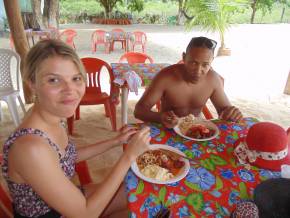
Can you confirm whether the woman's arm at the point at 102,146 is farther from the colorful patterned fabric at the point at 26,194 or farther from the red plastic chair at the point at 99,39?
the red plastic chair at the point at 99,39

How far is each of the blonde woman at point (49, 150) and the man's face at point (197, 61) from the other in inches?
38.2

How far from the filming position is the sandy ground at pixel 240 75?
11.5 feet

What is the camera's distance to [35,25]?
1071 cm

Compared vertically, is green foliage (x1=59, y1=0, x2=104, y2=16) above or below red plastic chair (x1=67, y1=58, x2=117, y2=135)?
above

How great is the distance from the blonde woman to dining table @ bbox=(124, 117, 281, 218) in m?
0.14

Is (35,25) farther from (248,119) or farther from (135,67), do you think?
(248,119)

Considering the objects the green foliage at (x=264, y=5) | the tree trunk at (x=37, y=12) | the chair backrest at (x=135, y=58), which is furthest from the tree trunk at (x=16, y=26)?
the green foliage at (x=264, y=5)

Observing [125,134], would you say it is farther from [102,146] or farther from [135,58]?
[135,58]

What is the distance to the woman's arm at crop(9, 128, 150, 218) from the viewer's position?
912 millimetres

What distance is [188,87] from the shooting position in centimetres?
210

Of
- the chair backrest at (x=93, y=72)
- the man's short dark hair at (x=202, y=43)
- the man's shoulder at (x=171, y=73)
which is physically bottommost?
the chair backrest at (x=93, y=72)

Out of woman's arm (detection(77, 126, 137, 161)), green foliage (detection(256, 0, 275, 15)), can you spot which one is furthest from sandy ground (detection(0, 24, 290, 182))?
green foliage (detection(256, 0, 275, 15))

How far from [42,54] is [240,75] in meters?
6.43

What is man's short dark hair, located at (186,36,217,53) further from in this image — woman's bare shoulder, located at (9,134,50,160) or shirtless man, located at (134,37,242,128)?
woman's bare shoulder, located at (9,134,50,160)
